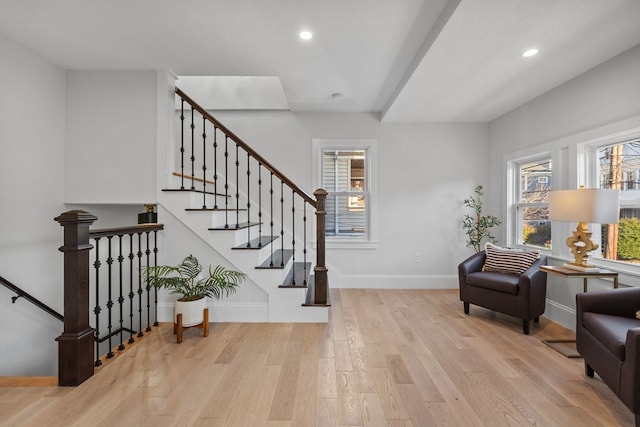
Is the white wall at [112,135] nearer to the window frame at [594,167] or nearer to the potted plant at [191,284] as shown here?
the potted plant at [191,284]

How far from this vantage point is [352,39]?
2.47m

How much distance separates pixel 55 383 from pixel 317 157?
349cm

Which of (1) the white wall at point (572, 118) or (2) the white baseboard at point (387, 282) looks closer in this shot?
(1) the white wall at point (572, 118)

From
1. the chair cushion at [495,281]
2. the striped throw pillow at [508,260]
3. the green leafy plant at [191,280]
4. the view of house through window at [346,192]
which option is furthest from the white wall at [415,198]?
the green leafy plant at [191,280]

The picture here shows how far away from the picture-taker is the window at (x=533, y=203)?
3.54 metres

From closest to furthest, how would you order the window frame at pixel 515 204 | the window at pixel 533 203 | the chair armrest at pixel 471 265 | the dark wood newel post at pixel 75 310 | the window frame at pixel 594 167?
the dark wood newel post at pixel 75 310
the window frame at pixel 594 167
the chair armrest at pixel 471 265
the window at pixel 533 203
the window frame at pixel 515 204

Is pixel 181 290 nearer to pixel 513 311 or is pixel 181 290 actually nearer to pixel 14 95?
pixel 14 95

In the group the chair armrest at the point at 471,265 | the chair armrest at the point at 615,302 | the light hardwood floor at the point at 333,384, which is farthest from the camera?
the chair armrest at the point at 471,265

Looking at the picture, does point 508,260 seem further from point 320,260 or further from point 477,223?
point 320,260

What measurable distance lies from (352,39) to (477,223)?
2.97 meters

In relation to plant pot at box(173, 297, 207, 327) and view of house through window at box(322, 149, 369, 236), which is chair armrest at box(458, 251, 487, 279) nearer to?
view of house through window at box(322, 149, 369, 236)

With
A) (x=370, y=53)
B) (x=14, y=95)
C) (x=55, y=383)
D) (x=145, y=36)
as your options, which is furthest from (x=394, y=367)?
(x=14, y=95)

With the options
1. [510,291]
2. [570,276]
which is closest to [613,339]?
[570,276]

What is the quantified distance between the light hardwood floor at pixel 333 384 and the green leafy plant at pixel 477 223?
149 centimetres
